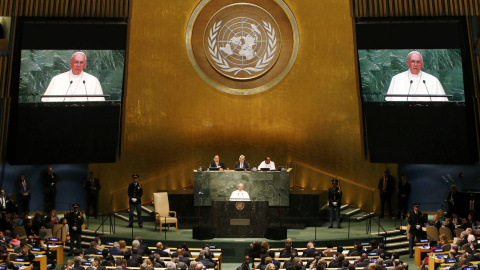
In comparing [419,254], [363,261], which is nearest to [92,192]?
[419,254]

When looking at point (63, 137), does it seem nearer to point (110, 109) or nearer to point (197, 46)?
point (110, 109)

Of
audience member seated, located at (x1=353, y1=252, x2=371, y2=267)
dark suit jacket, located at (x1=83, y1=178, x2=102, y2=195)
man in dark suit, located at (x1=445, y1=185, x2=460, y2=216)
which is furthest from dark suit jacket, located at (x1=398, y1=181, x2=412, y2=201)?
dark suit jacket, located at (x1=83, y1=178, x2=102, y2=195)

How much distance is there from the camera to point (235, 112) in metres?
22.1

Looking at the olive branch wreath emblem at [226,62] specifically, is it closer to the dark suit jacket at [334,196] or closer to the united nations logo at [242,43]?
the united nations logo at [242,43]

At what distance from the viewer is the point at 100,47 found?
2022 cm

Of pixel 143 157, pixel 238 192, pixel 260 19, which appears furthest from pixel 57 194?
pixel 260 19

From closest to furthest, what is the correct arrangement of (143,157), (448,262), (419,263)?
(448,262), (419,263), (143,157)

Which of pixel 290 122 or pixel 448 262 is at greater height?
pixel 290 122

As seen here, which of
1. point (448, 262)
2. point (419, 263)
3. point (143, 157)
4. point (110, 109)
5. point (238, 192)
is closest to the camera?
point (448, 262)

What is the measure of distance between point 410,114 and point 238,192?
15.9 ft

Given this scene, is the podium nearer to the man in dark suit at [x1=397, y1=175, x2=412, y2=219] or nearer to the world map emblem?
the man in dark suit at [x1=397, y1=175, x2=412, y2=219]

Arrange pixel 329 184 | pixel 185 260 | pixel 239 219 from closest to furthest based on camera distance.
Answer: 1. pixel 185 260
2. pixel 239 219
3. pixel 329 184

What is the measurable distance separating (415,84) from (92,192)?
907cm

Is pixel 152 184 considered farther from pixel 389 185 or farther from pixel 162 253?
pixel 162 253
